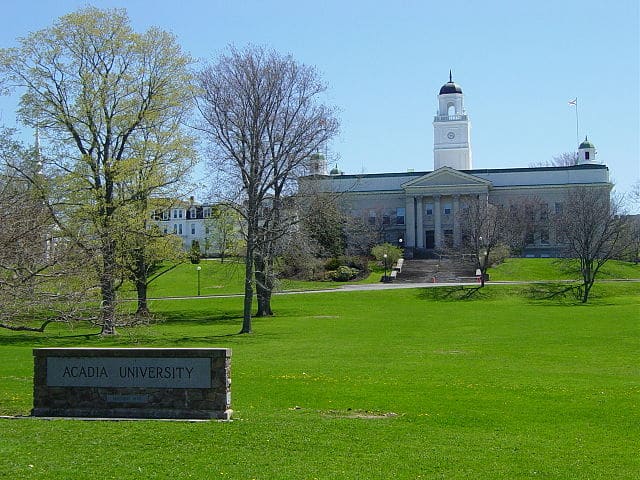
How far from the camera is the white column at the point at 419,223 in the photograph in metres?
104

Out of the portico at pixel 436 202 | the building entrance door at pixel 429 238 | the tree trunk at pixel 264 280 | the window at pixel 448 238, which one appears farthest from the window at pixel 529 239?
the tree trunk at pixel 264 280

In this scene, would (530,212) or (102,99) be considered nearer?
(102,99)

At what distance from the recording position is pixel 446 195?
103 meters

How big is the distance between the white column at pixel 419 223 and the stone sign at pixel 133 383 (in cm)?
9115

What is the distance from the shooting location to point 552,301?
5819 centimetres

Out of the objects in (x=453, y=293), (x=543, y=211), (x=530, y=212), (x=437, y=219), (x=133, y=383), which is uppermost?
(x=543, y=211)

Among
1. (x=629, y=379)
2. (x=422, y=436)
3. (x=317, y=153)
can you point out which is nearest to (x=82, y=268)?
(x=422, y=436)

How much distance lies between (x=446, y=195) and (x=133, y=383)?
9150 cm

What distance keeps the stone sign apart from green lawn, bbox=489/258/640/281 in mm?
63588

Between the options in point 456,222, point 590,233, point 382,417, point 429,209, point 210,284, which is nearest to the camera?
point 382,417

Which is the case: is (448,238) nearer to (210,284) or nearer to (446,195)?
(446,195)

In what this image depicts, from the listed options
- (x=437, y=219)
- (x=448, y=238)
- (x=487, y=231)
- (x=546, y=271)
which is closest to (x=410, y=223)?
(x=437, y=219)

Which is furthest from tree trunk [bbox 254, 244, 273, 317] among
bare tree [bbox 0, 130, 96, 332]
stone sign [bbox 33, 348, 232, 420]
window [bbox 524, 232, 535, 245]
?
window [bbox 524, 232, 535, 245]

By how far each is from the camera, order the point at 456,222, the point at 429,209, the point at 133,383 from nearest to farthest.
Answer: the point at 133,383 < the point at 456,222 < the point at 429,209
